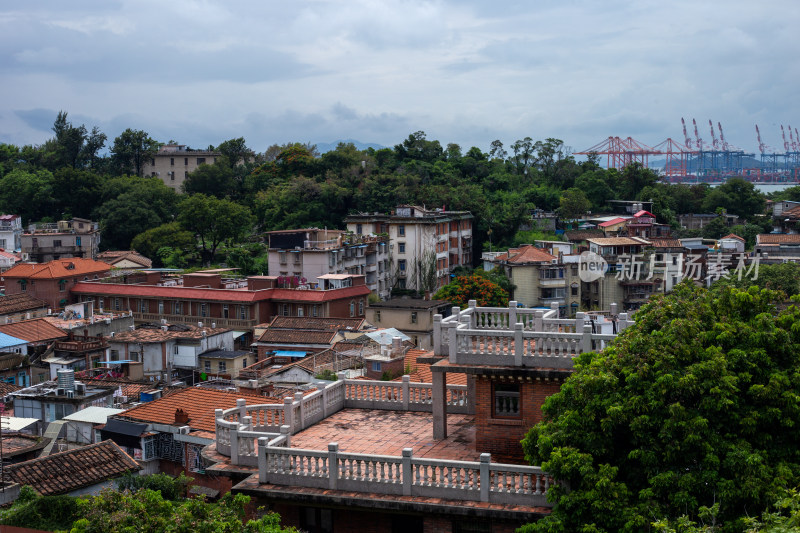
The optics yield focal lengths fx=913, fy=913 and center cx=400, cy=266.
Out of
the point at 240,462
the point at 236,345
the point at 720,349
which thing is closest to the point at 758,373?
the point at 720,349

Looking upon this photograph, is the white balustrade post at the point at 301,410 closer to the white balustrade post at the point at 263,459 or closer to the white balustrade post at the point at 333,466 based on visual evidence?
the white balustrade post at the point at 263,459

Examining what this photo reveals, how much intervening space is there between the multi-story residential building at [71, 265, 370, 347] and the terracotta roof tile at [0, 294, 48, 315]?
3.22m

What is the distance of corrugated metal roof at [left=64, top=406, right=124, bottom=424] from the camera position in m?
28.3

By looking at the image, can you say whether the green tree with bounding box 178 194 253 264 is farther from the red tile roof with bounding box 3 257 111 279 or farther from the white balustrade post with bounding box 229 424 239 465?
the white balustrade post with bounding box 229 424 239 465

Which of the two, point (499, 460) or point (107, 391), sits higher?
point (499, 460)

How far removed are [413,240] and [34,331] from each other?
32719mm

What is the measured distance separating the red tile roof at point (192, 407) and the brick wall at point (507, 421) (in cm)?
1340

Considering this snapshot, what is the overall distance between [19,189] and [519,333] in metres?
→ 87.7

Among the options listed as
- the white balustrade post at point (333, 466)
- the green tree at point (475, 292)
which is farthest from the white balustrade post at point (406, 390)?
the green tree at point (475, 292)

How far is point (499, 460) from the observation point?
13133 mm

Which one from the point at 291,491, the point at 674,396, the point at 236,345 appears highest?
the point at 674,396

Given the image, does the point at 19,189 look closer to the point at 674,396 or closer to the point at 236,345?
the point at 236,345

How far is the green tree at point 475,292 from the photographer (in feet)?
195

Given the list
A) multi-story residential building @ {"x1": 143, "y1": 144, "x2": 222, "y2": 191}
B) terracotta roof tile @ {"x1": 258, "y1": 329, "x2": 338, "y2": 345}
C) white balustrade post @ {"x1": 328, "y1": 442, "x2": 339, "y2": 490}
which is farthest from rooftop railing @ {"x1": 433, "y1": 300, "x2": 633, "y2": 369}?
multi-story residential building @ {"x1": 143, "y1": 144, "x2": 222, "y2": 191}
